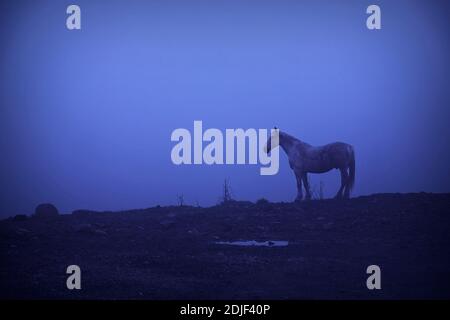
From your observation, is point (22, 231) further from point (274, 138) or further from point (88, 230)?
point (274, 138)

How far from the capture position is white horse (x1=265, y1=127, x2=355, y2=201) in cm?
1065

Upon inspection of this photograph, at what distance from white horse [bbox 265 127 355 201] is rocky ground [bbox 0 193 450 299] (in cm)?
89

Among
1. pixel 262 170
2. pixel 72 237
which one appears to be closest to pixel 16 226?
pixel 72 237

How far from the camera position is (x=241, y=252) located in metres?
7.05

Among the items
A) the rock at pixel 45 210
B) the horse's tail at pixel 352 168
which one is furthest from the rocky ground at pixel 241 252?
the rock at pixel 45 210

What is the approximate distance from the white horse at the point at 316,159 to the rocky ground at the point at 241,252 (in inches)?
35.1

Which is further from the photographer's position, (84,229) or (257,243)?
(84,229)

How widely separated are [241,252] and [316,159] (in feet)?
14.6

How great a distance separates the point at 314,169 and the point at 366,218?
8.62ft

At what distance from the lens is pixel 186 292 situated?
17.7 ft

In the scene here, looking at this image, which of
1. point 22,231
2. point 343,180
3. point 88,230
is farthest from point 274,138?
point 22,231

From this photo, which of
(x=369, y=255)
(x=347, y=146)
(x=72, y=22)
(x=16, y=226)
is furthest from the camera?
(x=347, y=146)
